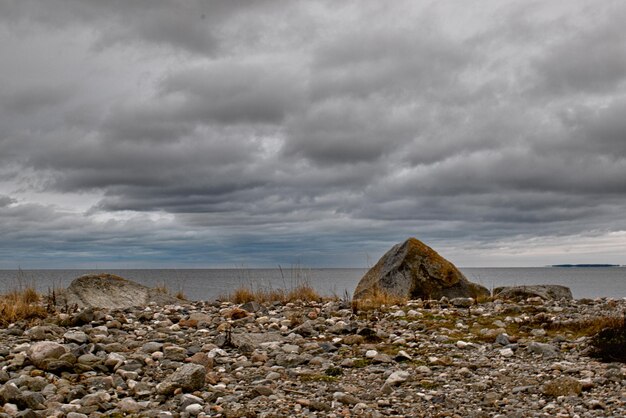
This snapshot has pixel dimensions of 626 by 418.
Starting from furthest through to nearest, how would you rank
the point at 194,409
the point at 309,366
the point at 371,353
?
the point at 371,353 < the point at 309,366 < the point at 194,409

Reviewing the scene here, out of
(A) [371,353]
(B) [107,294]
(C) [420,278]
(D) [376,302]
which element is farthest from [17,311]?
(C) [420,278]

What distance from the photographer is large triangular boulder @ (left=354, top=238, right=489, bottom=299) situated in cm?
1916

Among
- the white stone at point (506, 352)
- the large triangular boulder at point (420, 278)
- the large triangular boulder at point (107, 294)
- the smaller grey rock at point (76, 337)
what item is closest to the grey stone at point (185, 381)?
the smaller grey rock at point (76, 337)

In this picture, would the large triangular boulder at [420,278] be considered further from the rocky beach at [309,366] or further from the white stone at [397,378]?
the white stone at [397,378]

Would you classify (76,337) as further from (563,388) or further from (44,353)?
(563,388)

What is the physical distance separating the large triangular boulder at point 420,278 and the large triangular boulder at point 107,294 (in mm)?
6606

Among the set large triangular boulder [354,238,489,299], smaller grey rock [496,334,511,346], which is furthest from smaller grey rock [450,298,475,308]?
smaller grey rock [496,334,511,346]

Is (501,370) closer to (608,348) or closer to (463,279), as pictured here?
(608,348)

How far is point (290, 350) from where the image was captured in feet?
35.9

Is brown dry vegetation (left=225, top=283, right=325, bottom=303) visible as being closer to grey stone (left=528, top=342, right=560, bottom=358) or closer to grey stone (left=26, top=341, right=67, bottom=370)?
grey stone (left=26, top=341, right=67, bottom=370)

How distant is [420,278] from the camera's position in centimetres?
1934

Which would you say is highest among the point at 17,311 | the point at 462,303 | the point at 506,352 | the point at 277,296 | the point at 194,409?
the point at 17,311

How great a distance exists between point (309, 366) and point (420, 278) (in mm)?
10065

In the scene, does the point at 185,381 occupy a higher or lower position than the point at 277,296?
lower
